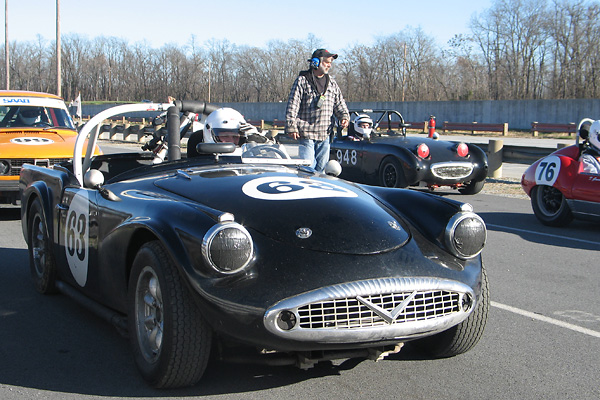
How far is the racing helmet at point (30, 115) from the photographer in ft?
35.1

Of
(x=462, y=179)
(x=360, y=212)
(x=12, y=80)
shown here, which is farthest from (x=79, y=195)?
(x=12, y=80)

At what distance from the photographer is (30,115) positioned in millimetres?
10844

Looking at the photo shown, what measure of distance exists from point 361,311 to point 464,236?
2.75ft

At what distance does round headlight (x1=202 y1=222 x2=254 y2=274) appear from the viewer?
3104 millimetres

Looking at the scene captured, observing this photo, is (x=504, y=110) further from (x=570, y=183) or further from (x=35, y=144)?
(x=35, y=144)

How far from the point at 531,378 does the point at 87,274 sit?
267cm

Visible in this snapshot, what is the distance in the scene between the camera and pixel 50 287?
16.9 ft

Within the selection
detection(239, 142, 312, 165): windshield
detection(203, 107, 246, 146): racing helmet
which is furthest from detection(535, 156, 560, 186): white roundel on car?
detection(239, 142, 312, 165): windshield

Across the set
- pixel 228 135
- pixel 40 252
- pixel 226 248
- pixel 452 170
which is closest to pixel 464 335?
pixel 226 248

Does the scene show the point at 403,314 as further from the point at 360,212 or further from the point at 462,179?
the point at 462,179

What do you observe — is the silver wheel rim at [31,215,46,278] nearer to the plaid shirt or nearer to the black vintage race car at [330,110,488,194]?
the plaid shirt

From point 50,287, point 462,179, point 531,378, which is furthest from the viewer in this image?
point 462,179

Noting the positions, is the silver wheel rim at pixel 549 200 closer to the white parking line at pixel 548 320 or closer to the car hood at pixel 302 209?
the white parking line at pixel 548 320

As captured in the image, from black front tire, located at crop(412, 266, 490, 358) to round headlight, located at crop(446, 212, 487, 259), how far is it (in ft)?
0.53
